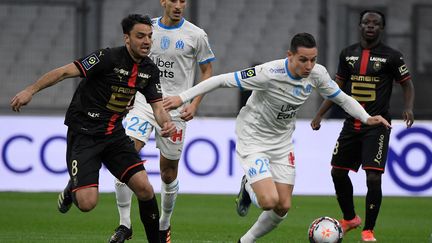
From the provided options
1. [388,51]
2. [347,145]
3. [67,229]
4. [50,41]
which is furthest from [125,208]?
[50,41]

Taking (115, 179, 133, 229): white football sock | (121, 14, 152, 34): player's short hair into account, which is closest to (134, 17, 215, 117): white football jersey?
(115, 179, 133, 229): white football sock

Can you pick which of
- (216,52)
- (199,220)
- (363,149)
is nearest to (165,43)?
(363,149)

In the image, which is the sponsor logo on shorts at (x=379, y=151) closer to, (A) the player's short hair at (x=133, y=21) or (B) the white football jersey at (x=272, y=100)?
(B) the white football jersey at (x=272, y=100)

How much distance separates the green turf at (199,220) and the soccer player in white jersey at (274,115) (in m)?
1.40

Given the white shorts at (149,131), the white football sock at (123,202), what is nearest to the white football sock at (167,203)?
the white shorts at (149,131)

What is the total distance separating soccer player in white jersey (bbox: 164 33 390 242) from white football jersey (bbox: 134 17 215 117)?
105 centimetres

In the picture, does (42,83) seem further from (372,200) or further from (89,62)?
(372,200)

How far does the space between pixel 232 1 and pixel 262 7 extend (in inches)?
22.6

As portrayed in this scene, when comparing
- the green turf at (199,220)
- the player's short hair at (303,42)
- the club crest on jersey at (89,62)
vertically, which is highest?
the player's short hair at (303,42)

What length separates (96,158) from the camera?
9.09 m

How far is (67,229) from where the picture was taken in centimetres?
1169

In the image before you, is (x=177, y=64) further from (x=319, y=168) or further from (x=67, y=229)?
(x=319, y=168)

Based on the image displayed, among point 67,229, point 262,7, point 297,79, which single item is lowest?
point 67,229

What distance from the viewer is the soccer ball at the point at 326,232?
9.23 m
